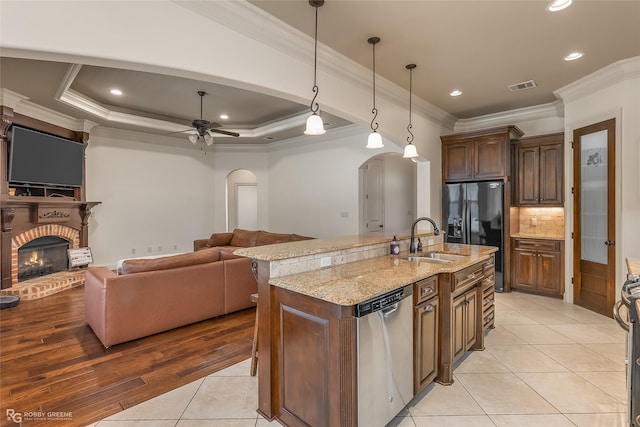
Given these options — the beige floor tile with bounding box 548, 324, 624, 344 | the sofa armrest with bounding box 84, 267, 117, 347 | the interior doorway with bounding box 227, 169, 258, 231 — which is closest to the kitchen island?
the beige floor tile with bounding box 548, 324, 624, 344

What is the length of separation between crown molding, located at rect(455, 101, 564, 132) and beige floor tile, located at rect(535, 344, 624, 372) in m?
3.63

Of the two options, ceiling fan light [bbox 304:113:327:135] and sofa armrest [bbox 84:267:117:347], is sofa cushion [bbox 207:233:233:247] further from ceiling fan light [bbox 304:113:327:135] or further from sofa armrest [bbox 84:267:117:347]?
ceiling fan light [bbox 304:113:327:135]

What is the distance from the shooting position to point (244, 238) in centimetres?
674

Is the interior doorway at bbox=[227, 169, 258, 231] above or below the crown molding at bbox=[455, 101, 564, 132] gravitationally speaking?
below

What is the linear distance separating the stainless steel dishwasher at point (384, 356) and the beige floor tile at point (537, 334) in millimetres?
1967

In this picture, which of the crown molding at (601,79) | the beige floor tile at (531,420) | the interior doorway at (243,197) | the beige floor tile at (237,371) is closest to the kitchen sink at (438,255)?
the beige floor tile at (531,420)

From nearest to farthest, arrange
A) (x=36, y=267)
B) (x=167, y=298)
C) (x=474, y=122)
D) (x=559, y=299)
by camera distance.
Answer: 1. (x=167, y=298)
2. (x=559, y=299)
3. (x=36, y=267)
4. (x=474, y=122)

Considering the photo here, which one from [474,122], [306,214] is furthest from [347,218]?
[474,122]

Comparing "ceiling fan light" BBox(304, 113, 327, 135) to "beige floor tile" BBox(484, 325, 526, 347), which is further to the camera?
"beige floor tile" BBox(484, 325, 526, 347)

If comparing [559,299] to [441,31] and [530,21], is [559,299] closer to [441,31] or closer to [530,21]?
[530,21]

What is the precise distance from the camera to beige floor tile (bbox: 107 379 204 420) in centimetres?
207

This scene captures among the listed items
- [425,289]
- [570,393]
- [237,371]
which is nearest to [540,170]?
[570,393]

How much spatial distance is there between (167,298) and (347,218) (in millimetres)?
4004

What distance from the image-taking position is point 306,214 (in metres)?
7.36
